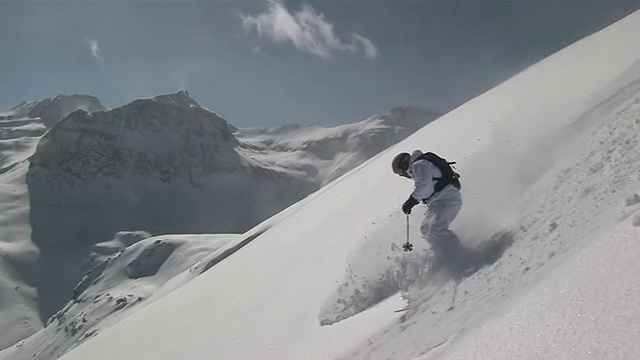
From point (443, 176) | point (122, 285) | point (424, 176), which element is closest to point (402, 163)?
point (424, 176)

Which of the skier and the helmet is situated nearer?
the skier

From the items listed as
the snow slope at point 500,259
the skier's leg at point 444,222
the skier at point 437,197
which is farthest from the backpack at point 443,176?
the snow slope at point 500,259

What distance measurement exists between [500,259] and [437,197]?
1363 mm

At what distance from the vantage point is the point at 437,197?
24.2 ft

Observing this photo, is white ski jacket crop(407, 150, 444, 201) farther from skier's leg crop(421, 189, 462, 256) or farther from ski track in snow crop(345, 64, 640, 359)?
ski track in snow crop(345, 64, 640, 359)

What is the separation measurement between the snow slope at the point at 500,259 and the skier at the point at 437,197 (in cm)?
37

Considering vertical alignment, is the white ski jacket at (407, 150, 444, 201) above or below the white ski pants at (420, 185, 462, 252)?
above

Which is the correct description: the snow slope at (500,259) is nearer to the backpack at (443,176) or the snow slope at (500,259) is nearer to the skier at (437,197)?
the skier at (437,197)

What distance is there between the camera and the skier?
286 inches

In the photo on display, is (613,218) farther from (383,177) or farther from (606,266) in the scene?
(383,177)

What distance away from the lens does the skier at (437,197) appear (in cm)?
726

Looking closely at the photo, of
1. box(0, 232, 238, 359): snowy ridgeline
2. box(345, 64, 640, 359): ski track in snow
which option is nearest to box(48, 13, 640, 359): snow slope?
box(345, 64, 640, 359): ski track in snow

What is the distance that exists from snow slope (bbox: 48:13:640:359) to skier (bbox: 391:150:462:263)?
0.37 meters

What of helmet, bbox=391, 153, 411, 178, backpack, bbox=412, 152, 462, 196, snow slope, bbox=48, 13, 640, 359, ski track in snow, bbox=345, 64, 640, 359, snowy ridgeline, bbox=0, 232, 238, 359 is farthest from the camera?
snowy ridgeline, bbox=0, 232, 238, 359
